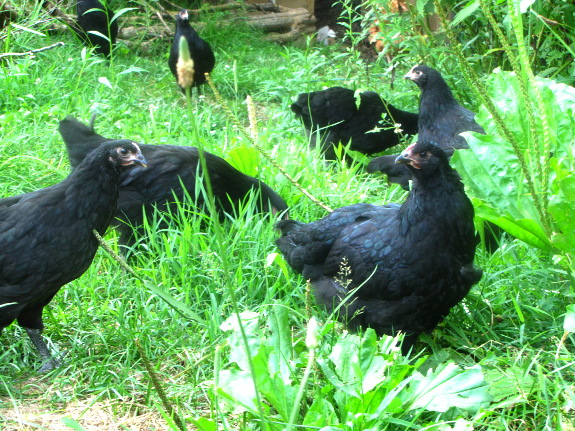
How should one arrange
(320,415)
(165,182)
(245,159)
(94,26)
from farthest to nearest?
1. (94,26)
2. (245,159)
3. (165,182)
4. (320,415)

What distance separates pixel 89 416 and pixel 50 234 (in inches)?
29.9

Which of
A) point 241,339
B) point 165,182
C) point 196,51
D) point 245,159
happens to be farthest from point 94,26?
point 241,339

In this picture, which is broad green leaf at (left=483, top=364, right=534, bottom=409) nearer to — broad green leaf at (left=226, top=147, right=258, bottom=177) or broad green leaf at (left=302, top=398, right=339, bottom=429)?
broad green leaf at (left=302, top=398, right=339, bottom=429)

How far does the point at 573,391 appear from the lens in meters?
2.41

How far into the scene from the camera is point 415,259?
9.62 feet

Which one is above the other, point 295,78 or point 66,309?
point 295,78

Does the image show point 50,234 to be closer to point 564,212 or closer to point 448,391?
point 448,391

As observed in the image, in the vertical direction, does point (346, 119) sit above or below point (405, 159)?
below

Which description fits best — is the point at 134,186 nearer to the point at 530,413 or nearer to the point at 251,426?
the point at 251,426

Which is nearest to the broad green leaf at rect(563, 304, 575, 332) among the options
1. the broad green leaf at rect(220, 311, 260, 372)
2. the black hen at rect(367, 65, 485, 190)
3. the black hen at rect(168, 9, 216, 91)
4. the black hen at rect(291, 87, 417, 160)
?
the broad green leaf at rect(220, 311, 260, 372)

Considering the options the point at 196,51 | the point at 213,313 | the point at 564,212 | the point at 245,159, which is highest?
the point at 196,51

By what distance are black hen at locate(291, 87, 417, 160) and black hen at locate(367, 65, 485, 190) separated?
0.43 metres

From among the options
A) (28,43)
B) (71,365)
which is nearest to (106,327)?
(71,365)

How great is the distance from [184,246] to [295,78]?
336 centimetres
